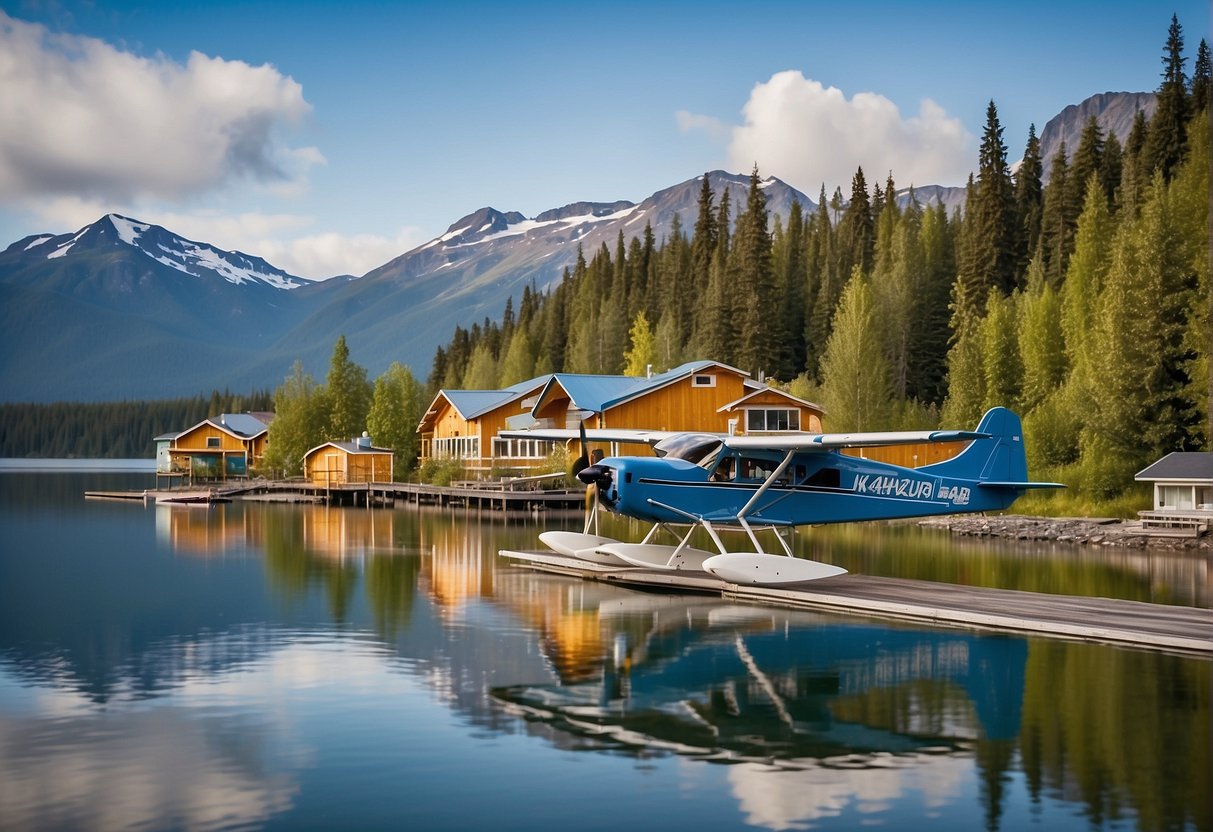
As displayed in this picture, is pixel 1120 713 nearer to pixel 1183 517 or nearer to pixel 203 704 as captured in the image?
pixel 203 704

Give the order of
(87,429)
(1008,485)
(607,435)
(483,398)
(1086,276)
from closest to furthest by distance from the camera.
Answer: (1008,485)
(607,435)
(1086,276)
(483,398)
(87,429)

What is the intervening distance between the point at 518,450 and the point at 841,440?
33.6 meters

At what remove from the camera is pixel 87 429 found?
187000mm

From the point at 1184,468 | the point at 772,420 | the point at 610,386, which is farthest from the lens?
the point at 610,386

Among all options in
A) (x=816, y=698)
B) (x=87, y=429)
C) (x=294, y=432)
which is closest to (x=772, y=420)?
(x=816, y=698)

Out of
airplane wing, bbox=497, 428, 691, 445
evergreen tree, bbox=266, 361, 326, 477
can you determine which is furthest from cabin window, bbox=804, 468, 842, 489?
evergreen tree, bbox=266, 361, 326, 477

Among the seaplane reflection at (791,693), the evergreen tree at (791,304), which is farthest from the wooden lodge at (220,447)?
the seaplane reflection at (791,693)

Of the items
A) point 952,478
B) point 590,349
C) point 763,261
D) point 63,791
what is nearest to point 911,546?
point 952,478

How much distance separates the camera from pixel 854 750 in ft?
30.3

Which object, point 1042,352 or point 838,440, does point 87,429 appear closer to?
point 1042,352

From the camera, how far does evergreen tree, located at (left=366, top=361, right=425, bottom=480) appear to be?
63.4 meters

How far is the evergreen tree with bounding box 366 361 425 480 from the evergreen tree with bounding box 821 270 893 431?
84.2 ft

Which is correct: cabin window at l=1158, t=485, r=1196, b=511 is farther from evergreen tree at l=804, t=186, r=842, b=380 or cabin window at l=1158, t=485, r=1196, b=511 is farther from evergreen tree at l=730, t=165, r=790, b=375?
evergreen tree at l=730, t=165, r=790, b=375

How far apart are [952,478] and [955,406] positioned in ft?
96.2
